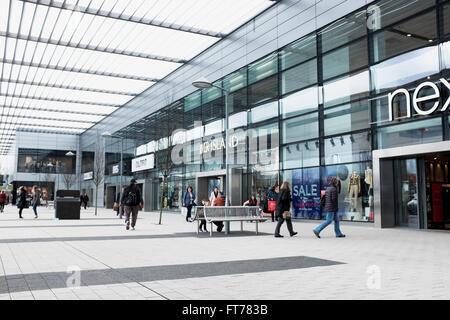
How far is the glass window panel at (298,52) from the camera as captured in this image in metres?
19.8

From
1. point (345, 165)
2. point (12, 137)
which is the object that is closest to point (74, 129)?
point (12, 137)

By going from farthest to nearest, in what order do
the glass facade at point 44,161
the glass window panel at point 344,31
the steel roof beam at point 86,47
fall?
the glass facade at point 44,161 < the steel roof beam at point 86,47 < the glass window panel at point 344,31

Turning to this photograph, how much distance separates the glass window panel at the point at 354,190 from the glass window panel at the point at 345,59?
408 centimetres

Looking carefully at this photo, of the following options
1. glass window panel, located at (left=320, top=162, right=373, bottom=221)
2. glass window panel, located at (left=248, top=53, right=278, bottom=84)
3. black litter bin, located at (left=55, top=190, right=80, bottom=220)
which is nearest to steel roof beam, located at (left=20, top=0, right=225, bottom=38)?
glass window panel, located at (left=248, top=53, right=278, bottom=84)

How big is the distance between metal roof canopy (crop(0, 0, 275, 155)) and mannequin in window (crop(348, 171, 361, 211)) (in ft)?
34.1

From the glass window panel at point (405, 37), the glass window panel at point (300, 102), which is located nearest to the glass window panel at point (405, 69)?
the glass window panel at point (405, 37)

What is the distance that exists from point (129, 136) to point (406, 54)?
3266cm

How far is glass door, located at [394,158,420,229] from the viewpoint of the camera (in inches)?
605

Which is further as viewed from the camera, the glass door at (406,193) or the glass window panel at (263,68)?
the glass window panel at (263,68)

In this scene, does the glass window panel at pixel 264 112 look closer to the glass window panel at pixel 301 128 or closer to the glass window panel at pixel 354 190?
the glass window panel at pixel 301 128

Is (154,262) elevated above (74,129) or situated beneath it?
situated beneath

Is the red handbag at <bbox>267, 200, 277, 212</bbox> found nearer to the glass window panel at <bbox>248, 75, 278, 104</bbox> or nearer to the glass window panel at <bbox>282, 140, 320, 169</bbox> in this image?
the glass window panel at <bbox>282, 140, 320, 169</bbox>

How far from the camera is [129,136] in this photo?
43.5 m

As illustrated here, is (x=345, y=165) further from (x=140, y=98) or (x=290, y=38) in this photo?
(x=140, y=98)
